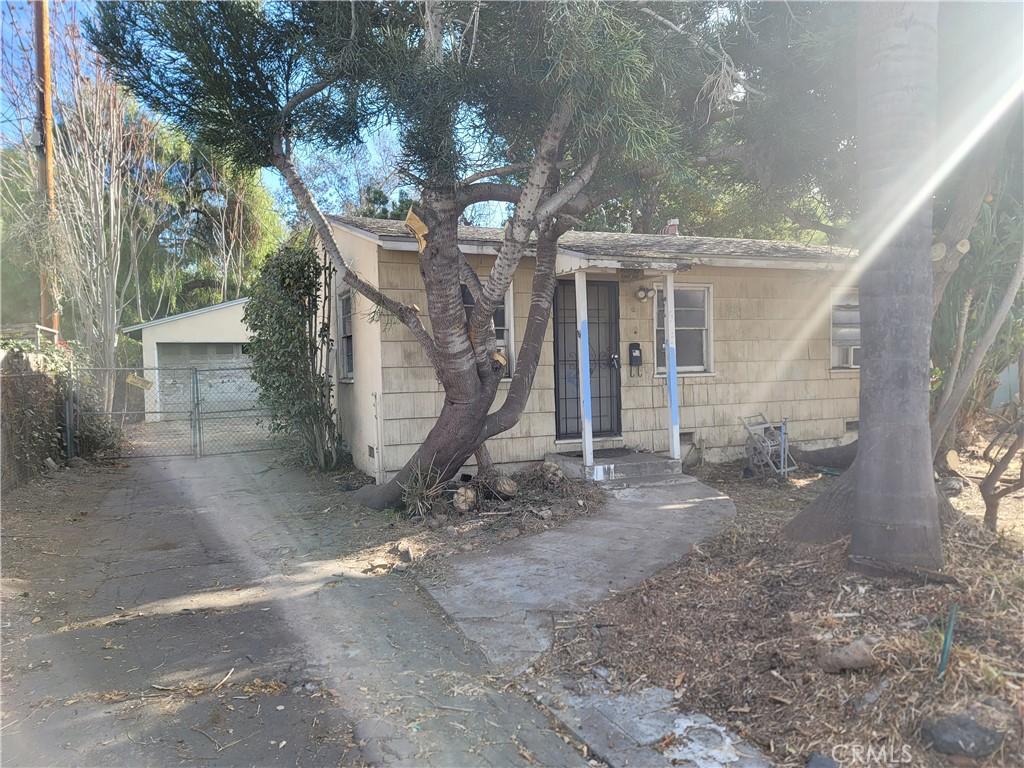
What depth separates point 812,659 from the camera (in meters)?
3.41

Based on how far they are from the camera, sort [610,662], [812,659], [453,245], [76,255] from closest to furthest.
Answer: [812,659] → [610,662] → [453,245] → [76,255]

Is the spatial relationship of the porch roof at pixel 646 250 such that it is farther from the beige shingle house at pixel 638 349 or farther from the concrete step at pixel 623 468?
the concrete step at pixel 623 468

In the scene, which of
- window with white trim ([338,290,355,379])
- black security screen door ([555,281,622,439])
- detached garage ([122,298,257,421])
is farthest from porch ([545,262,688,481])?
detached garage ([122,298,257,421])

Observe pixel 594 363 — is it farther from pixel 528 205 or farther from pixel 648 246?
pixel 528 205

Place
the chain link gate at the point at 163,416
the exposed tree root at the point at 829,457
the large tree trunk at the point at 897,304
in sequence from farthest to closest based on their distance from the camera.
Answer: the chain link gate at the point at 163,416 < the exposed tree root at the point at 829,457 < the large tree trunk at the point at 897,304

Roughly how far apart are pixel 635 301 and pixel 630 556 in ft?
16.3

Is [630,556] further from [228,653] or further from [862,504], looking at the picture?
[228,653]

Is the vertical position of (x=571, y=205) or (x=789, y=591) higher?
(x=571, y=205)

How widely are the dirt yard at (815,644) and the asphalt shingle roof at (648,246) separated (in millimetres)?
5122

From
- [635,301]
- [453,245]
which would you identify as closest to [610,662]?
[453,245]

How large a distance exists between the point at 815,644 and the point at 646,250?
276 inches

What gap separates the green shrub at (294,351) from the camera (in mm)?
10188

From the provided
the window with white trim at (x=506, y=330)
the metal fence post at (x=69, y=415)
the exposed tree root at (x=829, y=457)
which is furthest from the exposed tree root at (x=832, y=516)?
the metal fence post at (x=69, y=415)

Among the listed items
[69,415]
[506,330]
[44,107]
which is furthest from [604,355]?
[44,107]
